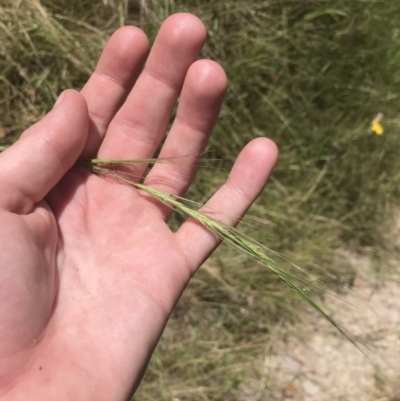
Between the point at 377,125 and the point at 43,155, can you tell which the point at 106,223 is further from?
the point at 377,125

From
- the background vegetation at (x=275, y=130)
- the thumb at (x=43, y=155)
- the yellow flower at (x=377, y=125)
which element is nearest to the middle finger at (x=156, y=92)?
the thumb at (x=43, y=155)

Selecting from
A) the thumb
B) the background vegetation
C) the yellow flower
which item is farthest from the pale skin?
the yellow flower

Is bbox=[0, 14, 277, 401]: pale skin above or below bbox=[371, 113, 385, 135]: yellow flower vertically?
above

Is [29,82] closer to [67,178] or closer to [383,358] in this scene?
[67,178]

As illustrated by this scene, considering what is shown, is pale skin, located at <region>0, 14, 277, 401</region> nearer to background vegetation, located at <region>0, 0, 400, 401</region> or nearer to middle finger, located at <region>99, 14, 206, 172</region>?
middle finger, located at <region>99, 14, 206, 172</region>

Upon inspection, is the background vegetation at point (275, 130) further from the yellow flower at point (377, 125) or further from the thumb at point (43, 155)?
the thumb at point (43, 155)

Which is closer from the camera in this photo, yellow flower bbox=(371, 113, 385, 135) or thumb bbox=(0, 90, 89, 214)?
thumb bbox=(0, 90, 89, 214)

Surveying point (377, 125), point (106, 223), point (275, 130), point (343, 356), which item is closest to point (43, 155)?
point (106, 223)

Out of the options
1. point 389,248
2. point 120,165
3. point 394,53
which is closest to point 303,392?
point 389,248
